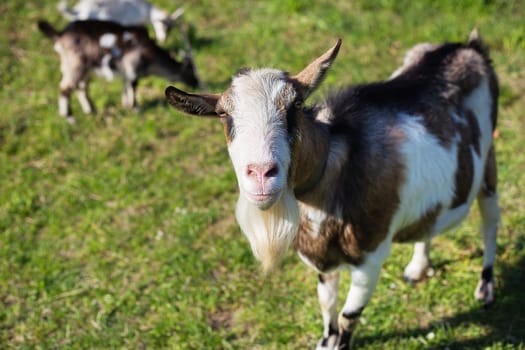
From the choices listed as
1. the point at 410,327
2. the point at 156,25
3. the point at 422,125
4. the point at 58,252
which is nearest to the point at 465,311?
the point at 410,327

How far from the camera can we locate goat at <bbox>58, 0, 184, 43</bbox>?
26.8 ft

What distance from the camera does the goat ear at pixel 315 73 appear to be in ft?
9.73

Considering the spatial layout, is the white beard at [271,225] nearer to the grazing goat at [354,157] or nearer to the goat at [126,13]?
the grazing goat at [354,157]

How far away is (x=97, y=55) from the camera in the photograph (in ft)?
22.3

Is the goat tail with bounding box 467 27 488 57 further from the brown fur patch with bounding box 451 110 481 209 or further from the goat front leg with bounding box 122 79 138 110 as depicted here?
the goat front leg with bounding box 122 79 138 110

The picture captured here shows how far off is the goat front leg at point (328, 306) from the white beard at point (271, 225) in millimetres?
681

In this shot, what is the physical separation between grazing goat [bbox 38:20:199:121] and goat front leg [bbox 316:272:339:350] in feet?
12.0

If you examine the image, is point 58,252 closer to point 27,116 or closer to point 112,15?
point 27,116

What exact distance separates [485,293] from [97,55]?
4.54 m

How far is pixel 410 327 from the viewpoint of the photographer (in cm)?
430

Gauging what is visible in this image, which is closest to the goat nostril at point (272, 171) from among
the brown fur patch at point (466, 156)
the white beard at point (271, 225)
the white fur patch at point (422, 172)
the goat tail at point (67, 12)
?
the white beard at point (271, 225)

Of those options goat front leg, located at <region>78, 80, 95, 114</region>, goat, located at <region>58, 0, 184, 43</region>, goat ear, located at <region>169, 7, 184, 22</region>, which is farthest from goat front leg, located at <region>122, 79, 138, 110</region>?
goat ear, located at <region>169, 7, 184, 22</region>

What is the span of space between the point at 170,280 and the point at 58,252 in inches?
40.3

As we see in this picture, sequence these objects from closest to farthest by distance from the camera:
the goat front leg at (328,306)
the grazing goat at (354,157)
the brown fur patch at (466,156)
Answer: the grazing goat at (354,157), the brown fur patch at (466,156), the goat front leg at (328,306)
